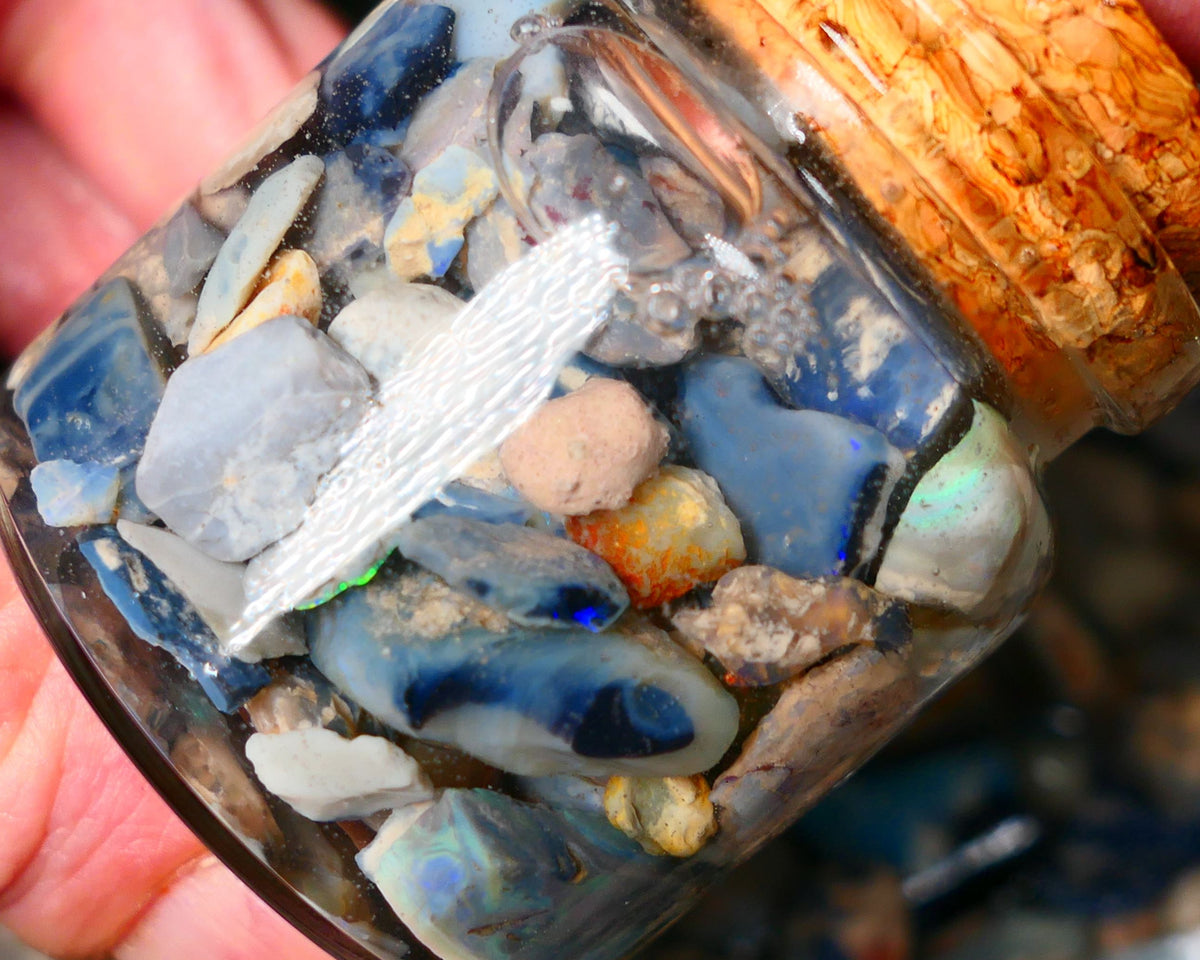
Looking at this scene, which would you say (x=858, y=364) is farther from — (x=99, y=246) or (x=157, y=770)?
(x=99, y=246)

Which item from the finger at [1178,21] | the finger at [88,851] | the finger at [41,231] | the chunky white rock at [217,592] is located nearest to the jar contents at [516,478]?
the chunky white rock at [217,592]

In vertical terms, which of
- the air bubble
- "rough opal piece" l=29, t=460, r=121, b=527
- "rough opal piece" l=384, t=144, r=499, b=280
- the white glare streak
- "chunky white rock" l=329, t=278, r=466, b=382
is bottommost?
the white glare streak

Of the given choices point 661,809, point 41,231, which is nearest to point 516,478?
point 661,809

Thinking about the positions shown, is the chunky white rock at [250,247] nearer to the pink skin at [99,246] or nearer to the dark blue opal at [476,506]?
the dark blue opal at [476,506]

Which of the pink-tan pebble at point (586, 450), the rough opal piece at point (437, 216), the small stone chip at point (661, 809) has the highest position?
the rough opal piece at point (437, 216)

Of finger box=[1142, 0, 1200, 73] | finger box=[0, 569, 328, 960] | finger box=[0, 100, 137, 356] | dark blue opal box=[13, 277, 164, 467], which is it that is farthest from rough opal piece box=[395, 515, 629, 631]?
finger box=[0, 100, 137, 356]

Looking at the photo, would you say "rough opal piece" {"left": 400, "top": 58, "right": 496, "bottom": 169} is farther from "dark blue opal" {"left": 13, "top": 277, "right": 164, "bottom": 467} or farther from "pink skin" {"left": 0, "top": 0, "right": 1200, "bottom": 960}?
"pink skin" {"left": 0, "top": 0, "right": 1200, "bottom": 960}
